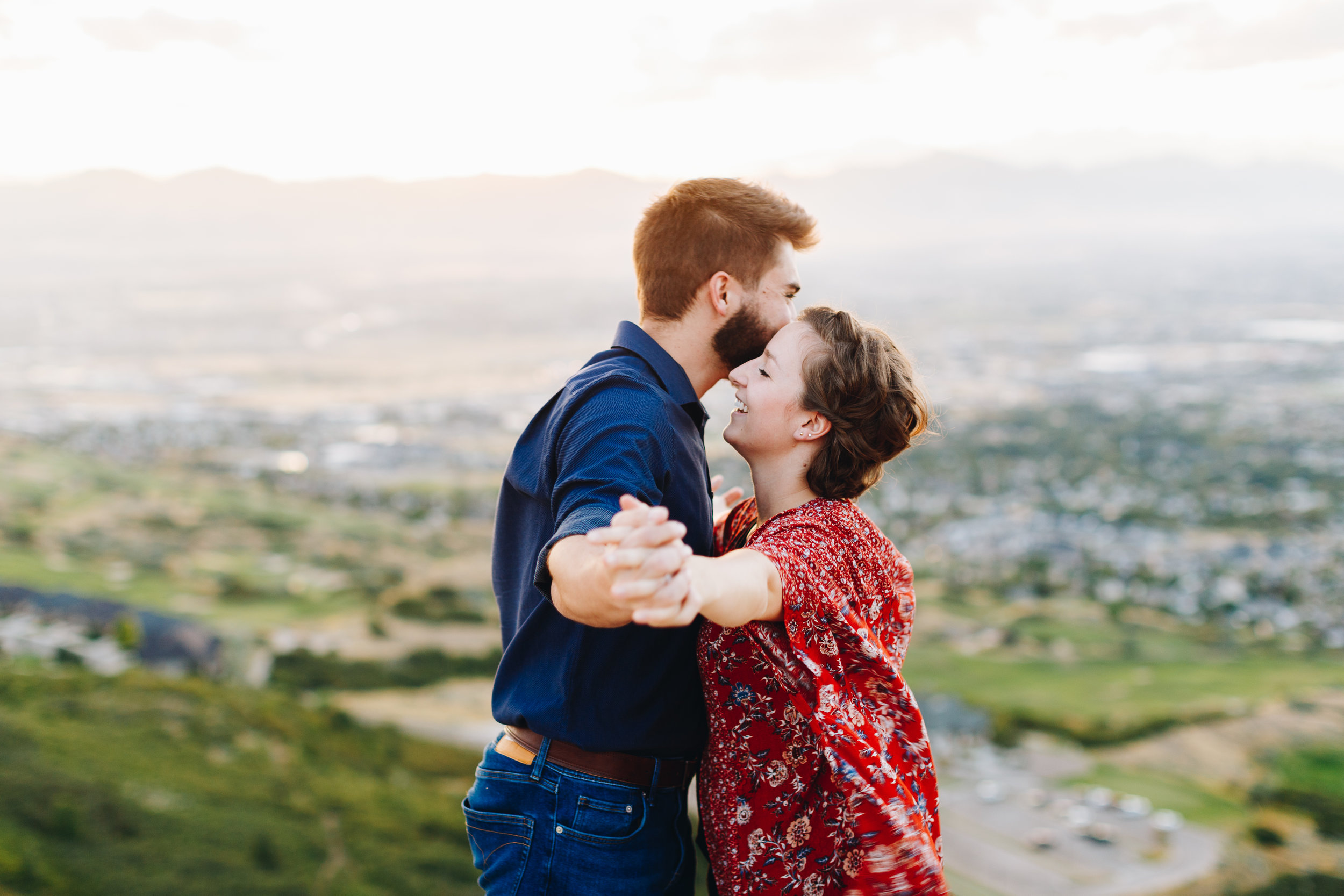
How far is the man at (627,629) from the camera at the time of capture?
6.70 feet

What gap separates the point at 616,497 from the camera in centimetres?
174

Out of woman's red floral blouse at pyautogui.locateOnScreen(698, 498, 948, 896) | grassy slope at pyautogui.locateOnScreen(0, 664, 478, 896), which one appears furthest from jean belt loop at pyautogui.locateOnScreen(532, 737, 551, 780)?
grassy slope at pyautogui.locateOnScreen(0, 664, 478, 896)

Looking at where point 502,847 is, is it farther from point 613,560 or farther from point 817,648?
point 613,560

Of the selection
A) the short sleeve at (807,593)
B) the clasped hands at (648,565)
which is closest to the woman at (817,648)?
the short sleeve at (807,593)

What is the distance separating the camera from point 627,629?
212 centimetres

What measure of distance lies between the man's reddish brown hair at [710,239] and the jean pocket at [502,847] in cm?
128

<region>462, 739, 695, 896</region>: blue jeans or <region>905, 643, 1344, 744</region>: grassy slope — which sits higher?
<region>462, 739, 695, 896</region>: blue jeans

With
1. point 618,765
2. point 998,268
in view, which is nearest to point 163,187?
point 618,765

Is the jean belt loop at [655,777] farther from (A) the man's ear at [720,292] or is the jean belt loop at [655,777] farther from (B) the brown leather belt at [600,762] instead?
(A) the man's ear at [720,292]

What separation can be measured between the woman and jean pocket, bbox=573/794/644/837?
8.3 inches

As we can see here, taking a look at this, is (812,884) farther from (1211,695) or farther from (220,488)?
(220,488)

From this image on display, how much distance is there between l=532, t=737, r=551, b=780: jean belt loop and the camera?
85.6 inches

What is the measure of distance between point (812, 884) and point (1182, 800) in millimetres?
11243

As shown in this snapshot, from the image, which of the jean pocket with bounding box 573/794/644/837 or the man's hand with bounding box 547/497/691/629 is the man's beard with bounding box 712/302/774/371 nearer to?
the man's hand with bounding box 547/497/691/629
